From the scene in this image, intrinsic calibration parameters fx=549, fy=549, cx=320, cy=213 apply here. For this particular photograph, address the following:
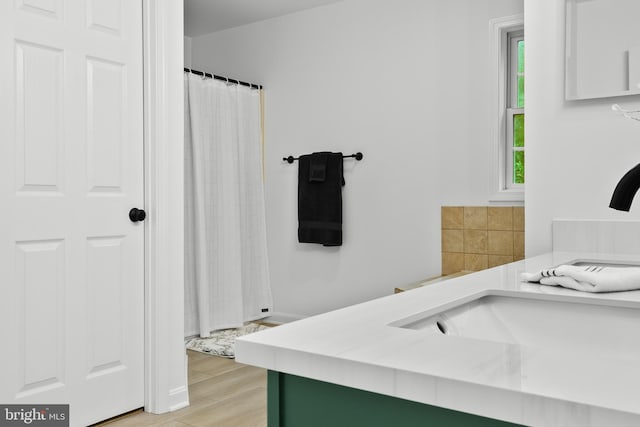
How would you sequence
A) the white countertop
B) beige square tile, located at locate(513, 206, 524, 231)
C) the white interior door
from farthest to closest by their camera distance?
1. beige square tile, located at locate(513, 206, 524, 231)
2. the white interior door
3. the white countertop

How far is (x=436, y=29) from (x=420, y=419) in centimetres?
342

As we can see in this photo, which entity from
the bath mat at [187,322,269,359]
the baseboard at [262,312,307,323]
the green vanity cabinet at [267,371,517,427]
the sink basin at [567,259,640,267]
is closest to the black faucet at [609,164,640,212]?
the green vanity cabinet at [267,371,517,427]

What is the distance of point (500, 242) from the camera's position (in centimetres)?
340

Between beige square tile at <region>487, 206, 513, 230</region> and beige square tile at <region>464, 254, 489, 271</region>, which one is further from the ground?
beige square tile at <region>487, 206, 513, 230</region>

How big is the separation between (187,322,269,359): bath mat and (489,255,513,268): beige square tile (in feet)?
5.63

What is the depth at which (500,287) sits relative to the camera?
1.17m

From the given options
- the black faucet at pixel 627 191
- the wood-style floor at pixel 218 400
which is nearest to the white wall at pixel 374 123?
the wood-style floor at pixel 218 400

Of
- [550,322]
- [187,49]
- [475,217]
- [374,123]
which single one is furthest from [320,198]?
[550,322]

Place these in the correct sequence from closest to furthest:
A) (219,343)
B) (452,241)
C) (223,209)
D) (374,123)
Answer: (452,241) < (219,343) < (374,123) < (223,209)

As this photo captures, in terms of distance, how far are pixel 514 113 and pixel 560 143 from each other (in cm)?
128

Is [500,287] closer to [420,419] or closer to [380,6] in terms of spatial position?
[420,419]

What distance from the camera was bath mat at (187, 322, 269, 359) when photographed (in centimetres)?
355

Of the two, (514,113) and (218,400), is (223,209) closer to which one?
(218,400)

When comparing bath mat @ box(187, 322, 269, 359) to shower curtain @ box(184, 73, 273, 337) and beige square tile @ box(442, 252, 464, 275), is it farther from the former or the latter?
beige square tile @ box(442, 252, 464, 275)
